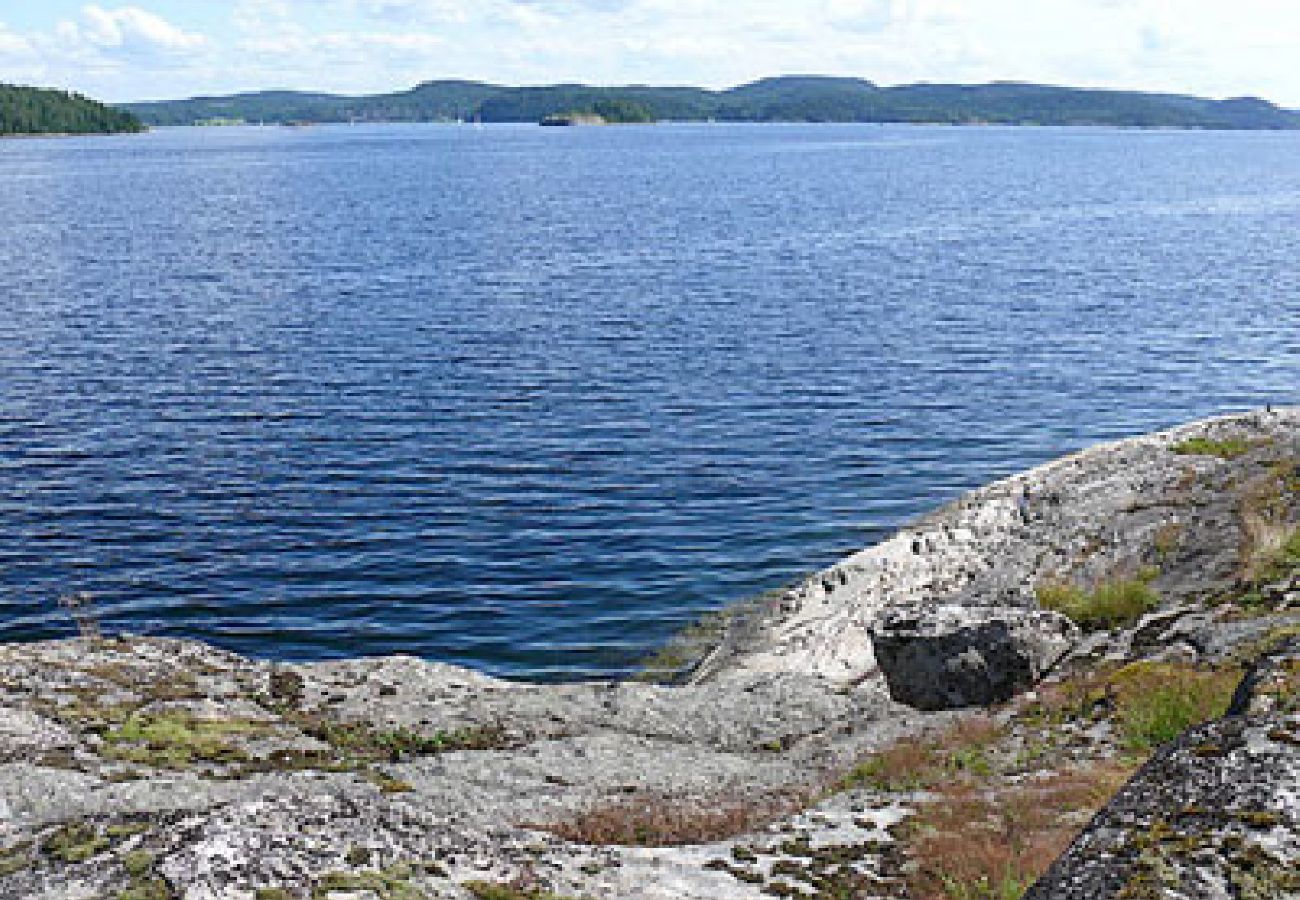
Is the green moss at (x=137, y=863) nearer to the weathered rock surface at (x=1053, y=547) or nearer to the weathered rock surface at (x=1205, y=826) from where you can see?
the weathered rock surface at (x=1205, y=826)

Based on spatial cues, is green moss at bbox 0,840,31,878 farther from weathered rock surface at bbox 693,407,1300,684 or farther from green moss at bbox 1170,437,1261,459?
green moss at bbox 1170,437,1261,459

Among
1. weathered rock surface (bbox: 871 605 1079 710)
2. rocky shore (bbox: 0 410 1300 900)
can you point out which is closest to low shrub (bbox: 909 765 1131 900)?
rocky shore (bbox: 0 410 1300 900)

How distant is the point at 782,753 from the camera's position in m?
23.3

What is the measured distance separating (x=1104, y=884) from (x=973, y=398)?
54598mm

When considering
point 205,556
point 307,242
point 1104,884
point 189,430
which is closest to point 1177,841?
point 1104,884

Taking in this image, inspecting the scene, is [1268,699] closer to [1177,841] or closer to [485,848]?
[1177,841]

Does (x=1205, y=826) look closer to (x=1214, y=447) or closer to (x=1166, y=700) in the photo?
(x=1166, y=700)

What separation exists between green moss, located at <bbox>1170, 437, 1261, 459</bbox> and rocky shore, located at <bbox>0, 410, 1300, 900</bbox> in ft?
6.83

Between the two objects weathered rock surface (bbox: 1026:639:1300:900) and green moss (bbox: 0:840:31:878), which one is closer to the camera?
weathered rock surface (bbox: 1026:639:1300:900)

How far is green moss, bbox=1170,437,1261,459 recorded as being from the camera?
37094 mm

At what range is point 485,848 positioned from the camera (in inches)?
480

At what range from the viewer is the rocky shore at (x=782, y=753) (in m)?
10.5

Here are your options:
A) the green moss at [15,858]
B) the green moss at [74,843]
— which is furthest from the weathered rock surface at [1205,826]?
the green moss at [15,858]

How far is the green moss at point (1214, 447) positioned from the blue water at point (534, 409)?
945 cm
